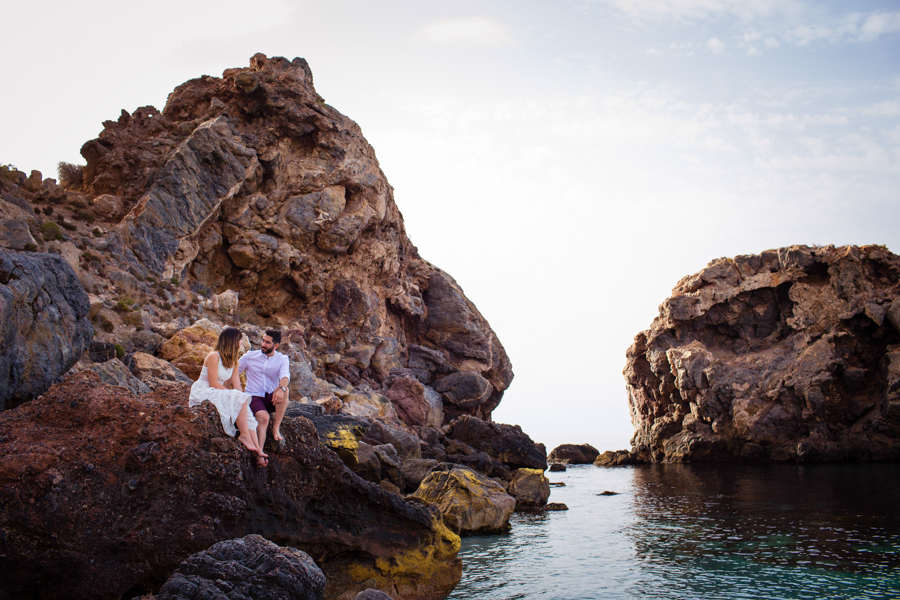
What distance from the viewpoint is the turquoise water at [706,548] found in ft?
42.1

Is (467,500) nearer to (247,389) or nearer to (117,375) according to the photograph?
(117,375)

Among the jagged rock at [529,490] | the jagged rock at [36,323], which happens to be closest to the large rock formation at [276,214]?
the jagged rock at [529,490]

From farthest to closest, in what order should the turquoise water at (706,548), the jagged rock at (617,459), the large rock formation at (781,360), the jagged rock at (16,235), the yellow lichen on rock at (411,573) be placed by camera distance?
the jagged rock at (617,459) < the large rock formation at (781,360) < the jagged rock at (16,235) < the turquoise water at (706,548) < the yellow lichen on rock at (411,573)

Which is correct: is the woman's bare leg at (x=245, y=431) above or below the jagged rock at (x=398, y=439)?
above

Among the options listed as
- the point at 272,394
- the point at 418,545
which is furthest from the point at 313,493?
the point at 418,545

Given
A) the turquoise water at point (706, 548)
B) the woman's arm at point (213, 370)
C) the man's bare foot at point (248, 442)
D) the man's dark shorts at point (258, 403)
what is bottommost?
the turquoise water at point (706, 548)

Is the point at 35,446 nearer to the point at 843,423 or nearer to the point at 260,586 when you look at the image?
the point at 260,586

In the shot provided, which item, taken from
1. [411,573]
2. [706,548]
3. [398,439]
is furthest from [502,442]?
[411,573]

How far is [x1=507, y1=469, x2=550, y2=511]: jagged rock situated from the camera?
2698 centimetres

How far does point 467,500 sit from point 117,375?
13.0 metres

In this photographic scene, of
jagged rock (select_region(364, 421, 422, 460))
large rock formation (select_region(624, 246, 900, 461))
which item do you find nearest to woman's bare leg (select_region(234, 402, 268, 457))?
jagged rock (select_region(364, 421, 422, 460))

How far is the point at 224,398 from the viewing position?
8.15 m

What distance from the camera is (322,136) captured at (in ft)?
135

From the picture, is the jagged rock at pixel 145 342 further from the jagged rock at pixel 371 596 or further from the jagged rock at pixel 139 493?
the jagged rock at pixel 371 596
